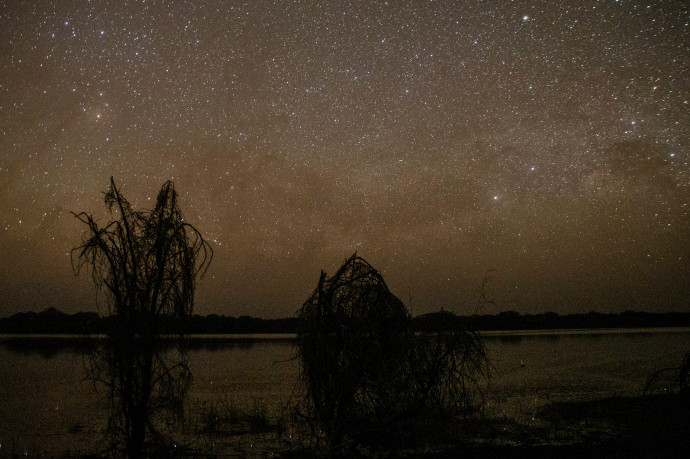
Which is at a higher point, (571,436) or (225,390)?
(571,436)

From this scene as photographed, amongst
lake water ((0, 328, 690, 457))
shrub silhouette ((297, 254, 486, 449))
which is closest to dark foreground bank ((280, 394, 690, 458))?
shrub silhouette ((297, 254, 486, 449))

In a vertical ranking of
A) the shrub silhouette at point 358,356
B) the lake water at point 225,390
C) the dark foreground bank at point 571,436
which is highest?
the shrub silhouette at point 358,356

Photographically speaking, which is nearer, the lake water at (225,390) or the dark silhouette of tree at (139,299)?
the dark silhouette of tree at (139,299)

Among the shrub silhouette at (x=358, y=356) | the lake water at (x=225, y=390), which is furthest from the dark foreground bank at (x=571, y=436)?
the lake water at (x=225, y=390)

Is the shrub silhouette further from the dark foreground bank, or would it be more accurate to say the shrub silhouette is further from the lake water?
the lake water

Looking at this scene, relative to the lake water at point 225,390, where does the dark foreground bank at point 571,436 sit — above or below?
above

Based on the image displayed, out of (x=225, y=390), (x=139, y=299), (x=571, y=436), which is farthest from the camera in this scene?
(x=225, y=390)

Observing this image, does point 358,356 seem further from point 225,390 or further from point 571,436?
point 225,390

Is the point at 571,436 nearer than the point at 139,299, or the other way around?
the point at 139,299

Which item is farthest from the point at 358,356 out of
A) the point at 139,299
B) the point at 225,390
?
the point at 225,390

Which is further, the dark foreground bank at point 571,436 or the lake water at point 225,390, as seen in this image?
the lake water at point 225,390

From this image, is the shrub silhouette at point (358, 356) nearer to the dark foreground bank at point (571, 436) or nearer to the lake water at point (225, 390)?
the dark foreground bank at point (571, 436)

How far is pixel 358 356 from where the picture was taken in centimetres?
838

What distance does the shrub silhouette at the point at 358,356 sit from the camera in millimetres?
8336
